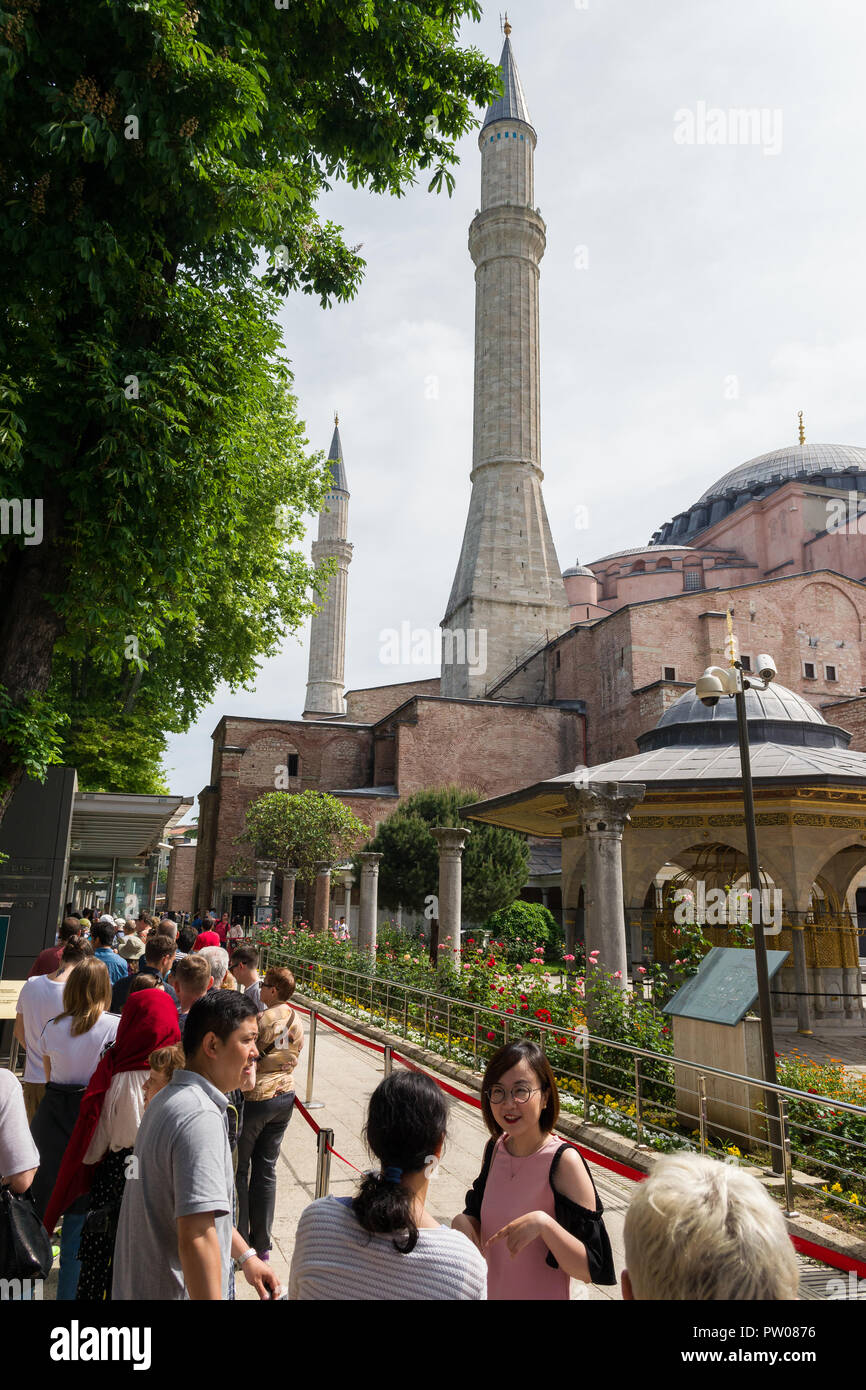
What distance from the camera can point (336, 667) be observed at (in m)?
60.0

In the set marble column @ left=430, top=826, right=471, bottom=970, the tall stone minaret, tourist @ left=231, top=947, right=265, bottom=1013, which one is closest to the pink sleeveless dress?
tourist @ left=231, top=947, right=265, bottom=1013

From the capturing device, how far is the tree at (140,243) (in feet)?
21.0

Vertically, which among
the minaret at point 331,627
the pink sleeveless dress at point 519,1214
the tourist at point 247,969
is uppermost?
the minaret at point 331,627

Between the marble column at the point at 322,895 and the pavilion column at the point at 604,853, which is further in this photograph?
the marble column at the point at 322,895

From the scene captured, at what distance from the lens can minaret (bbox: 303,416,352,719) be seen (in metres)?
59.5

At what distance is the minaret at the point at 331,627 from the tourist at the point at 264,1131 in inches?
2148

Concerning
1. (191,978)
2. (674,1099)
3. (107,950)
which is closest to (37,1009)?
(191,978)

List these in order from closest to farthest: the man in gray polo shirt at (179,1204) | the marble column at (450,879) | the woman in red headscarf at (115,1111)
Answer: the man in gray polo shirt at (179,1204), the woman in red headscarf at (115,1111), the marble column at (450,879)

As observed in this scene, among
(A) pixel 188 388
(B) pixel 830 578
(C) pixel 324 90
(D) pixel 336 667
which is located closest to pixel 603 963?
(A) pixel 188 388

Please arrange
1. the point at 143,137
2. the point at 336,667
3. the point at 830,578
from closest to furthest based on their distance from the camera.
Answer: the point at 143,137
the point at 830,578
the point at 336,667

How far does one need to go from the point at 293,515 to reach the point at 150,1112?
17276 millimetres

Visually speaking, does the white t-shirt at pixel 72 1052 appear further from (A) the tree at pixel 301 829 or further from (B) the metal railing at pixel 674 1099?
(A) the tree at pixel 301 829

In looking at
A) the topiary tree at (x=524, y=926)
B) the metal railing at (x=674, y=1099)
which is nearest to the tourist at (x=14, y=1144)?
the metal railing at (x=674, y=1099)

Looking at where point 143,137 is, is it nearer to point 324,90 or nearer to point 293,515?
point 324,90
